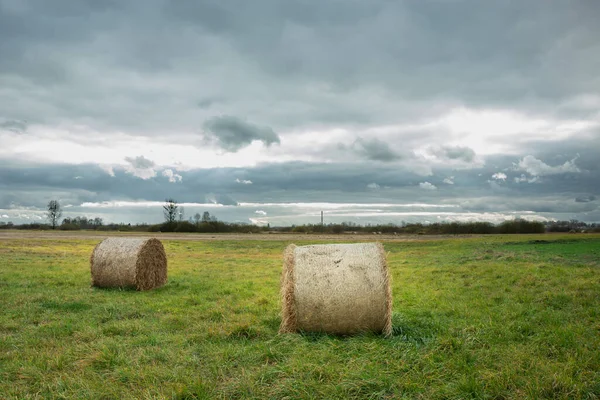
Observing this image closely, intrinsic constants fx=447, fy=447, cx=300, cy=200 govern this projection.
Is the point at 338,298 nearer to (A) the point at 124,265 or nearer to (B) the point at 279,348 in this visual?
(B) the point at 279,348

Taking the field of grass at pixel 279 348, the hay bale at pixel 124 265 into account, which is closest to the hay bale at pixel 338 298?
the field of grass at pixel 279 348

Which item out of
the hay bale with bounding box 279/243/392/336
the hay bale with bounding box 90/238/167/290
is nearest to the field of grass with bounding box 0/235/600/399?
the hay bale with bounding box 279/243/392/336

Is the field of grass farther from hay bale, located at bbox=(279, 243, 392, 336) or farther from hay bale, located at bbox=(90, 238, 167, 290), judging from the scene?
hay bale, located at bbox=(90, 238, 167, 290)

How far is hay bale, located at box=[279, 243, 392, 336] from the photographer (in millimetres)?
8875

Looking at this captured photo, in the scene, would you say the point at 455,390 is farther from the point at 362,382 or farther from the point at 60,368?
the point at 60,368

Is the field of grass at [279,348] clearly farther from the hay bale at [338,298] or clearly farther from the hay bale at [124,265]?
→ the hay bale at [124,265]

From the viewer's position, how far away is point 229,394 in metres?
5.95

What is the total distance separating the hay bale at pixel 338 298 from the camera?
8875 millimetres

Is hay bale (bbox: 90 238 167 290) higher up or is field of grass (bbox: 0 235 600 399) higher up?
hay bale (bbox: 90 238 167 290)

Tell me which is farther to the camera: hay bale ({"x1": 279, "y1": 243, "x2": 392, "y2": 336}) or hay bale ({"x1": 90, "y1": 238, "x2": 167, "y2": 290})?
hay bale ({"x1": 90, "y1": 238, "x2": 167, "y2": 290})

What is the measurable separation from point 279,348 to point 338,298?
1618mm

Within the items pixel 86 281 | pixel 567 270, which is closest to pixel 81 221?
pixel 86 281

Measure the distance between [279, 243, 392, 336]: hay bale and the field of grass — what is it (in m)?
0.35

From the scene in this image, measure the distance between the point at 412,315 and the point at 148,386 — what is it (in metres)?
6.76
